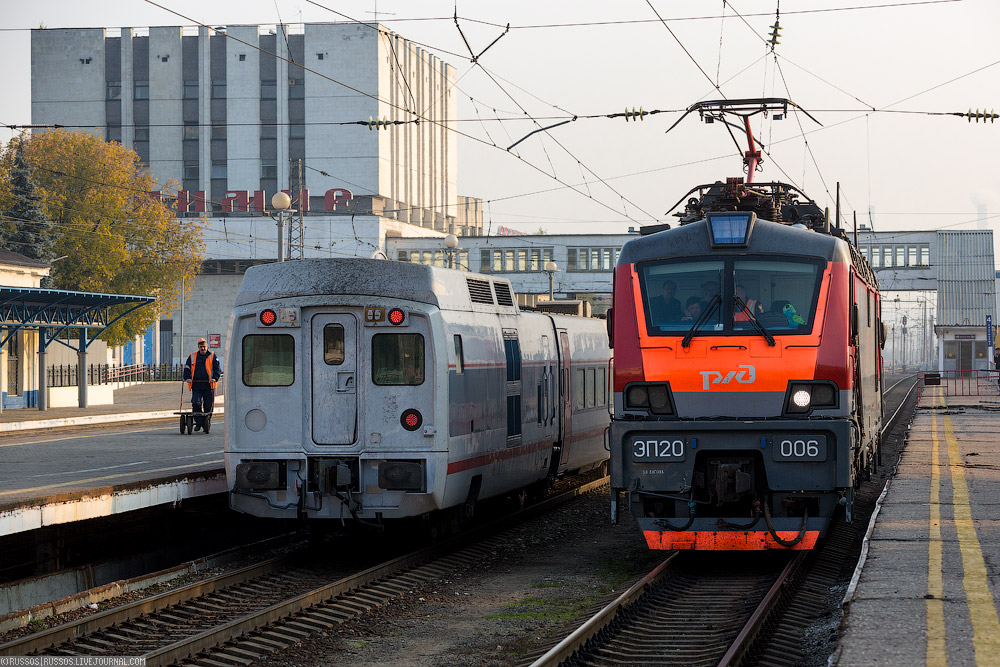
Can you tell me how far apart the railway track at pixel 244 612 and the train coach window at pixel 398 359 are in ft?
6.05

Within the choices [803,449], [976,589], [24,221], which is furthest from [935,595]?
[24,221]

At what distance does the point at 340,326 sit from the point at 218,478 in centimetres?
327

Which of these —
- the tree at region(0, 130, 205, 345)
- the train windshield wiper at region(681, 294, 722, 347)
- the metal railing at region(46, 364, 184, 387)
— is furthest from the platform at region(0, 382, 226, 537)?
the tree at region(0, 130, 205, 345)

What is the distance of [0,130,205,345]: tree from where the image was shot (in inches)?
1948

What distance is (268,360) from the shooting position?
41.1ft

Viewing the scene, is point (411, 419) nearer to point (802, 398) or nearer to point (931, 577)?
point (802, 398)

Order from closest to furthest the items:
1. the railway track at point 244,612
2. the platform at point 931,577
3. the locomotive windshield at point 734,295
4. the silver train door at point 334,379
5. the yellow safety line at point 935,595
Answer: the yellow safety line at point 935,595
the platform at point 931,577
the railway track at point 244,612
the locomotive windshield at point 734,295
the silver train door at point 334,379

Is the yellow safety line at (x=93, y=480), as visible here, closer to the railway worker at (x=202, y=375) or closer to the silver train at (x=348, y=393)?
the silver train at (x=348, y=393)

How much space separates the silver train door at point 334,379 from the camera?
12266 millimetres

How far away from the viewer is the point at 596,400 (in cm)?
2081

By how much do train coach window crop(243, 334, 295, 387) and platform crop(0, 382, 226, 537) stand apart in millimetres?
1898

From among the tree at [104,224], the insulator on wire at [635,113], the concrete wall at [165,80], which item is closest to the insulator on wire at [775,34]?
the insulator on wire at [635,113]

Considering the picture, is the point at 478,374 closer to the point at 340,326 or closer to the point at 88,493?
the point at 340,326

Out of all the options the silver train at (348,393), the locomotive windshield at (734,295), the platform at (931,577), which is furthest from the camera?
the silver train at (348,393)
